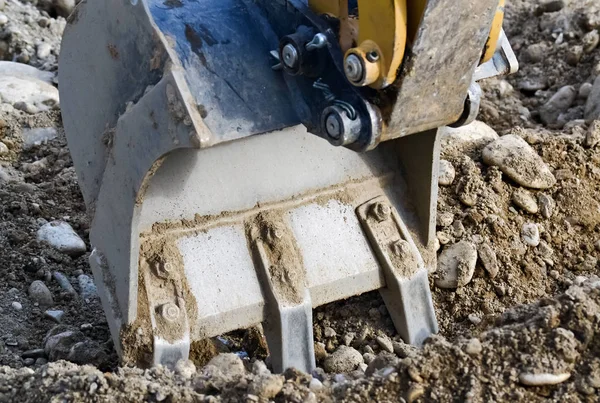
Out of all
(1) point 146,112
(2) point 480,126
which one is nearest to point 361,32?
(1) point 146,112

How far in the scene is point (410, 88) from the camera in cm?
222

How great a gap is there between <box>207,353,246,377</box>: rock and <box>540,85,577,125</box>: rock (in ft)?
6.38

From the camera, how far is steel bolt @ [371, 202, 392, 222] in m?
3.04

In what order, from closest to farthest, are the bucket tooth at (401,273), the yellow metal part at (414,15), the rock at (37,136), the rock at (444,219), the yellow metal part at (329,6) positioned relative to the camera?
the yellow metal part at (414,15), the yellow metal part at (329,6), the bucket tooth at (401,273), the rock at (444,219), the rock at (37,136)

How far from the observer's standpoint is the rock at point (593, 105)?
149 inches

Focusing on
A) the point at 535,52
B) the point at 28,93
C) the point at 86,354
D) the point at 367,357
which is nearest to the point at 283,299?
the point at 367,357

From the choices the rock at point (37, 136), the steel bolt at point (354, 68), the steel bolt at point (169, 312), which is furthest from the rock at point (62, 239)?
the steel bolt at point (354, 68)

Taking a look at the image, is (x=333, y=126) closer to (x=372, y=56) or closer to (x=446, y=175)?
(x=372, y=56)

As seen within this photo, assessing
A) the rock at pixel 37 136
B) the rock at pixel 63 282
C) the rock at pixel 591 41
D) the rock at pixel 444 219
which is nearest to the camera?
the rock at pixel 63 282

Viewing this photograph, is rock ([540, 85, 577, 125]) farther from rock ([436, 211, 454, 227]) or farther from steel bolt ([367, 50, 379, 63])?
steel bolt ([367, 50, 379, 63])

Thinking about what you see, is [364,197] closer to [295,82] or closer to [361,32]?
[295,82]

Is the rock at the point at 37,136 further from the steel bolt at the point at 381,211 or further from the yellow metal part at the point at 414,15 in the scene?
the yellow metal part at the point at 414,15

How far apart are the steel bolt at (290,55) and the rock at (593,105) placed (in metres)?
1.78

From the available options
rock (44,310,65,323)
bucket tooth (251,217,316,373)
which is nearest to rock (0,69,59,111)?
rock (44,310,65,323)
